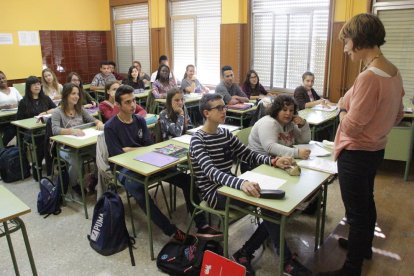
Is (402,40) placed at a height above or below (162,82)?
above

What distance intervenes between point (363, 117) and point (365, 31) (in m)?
0.43

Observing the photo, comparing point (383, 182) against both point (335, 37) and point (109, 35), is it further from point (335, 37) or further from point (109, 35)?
point (109, 35)

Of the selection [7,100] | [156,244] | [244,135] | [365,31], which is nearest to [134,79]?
[7,100]

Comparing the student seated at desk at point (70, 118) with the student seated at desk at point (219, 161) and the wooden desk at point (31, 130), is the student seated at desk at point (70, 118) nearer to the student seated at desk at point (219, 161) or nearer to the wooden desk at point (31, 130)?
the wooden desk at point (31, 130)

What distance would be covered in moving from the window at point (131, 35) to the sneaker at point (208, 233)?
5689 mm

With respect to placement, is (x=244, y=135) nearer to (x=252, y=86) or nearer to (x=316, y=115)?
(x=316, y=115)

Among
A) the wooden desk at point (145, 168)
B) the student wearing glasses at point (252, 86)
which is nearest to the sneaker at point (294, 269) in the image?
the wooden desk at point (145, 168)

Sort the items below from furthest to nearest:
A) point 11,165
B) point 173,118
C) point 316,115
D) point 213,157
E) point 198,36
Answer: point 198,36
point 316,115
point 11,165
point 173,118
point 213,157

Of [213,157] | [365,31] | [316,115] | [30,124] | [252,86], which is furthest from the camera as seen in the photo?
[252,86]

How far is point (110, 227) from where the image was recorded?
272 cm

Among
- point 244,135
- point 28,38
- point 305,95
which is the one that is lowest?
point 244,135

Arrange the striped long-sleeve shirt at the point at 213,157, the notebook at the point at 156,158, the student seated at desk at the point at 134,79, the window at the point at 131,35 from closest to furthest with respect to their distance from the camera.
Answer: the striped long-sleeve shirt at the point at 213,157, the notebook at the point at 156,158, the student seated at desk at the point at 134,79, the window at the point at 131,35

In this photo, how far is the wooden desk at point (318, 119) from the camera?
4.08 metres

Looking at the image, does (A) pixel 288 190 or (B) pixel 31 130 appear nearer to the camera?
(A) pixel 288 190
